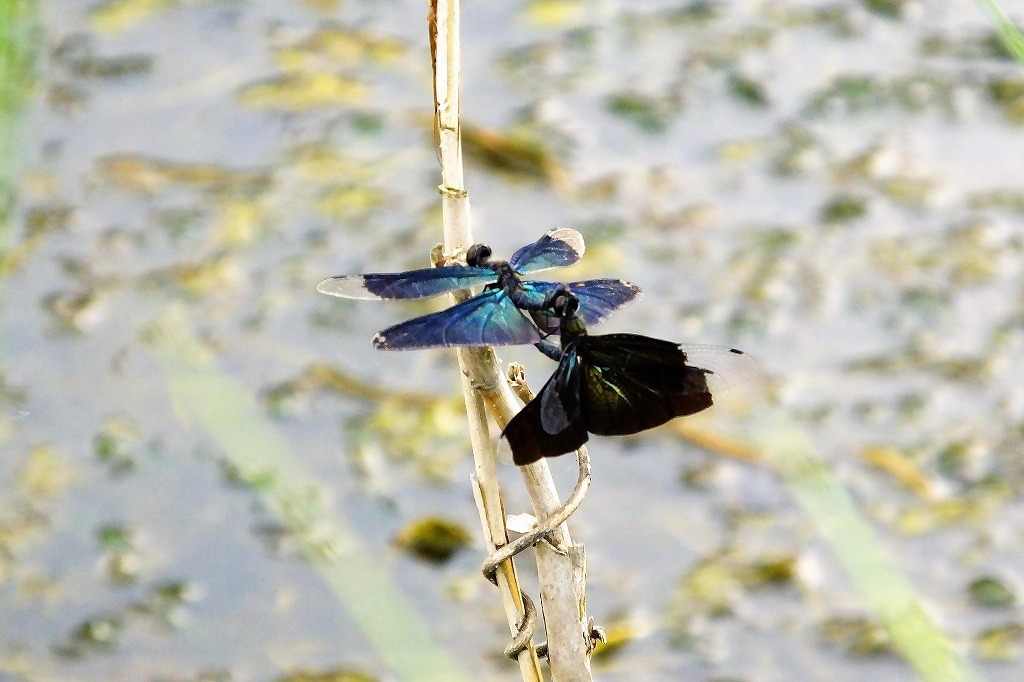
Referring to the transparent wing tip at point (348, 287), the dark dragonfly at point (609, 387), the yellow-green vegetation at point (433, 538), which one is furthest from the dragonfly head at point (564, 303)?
the yellow-green vegetation at point (433, 538)

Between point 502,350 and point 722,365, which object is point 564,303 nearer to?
point 722,365

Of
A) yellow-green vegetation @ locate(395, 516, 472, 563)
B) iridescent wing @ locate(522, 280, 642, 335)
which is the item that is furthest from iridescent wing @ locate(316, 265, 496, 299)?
yellow-green vegetation @ locate(395, 516, 472, 563)

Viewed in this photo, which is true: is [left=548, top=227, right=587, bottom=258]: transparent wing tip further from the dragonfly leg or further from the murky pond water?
the murky pond water

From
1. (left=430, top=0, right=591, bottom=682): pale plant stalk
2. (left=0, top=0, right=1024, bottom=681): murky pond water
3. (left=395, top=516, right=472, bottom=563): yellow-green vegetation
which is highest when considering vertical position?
(left=430, top=0, right=591, bottom=682): pale plant stalk

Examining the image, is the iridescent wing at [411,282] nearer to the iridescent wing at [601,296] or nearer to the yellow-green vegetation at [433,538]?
the iridescent wing at [601,296]

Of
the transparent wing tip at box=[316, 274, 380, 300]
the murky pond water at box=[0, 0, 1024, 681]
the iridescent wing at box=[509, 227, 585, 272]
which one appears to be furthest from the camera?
the murky pond water at box=[0, 0, 1024, 681]

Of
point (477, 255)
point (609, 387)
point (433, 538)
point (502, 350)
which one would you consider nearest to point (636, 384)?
point (609, 387)

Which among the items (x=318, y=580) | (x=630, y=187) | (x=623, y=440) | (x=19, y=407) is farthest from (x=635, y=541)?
(x=19, y=407)
